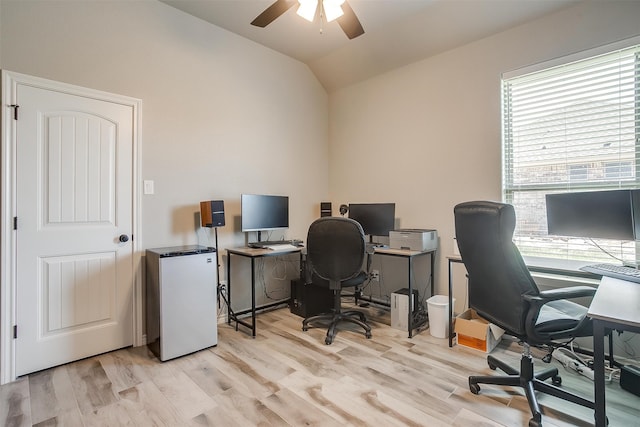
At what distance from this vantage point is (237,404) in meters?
1.91

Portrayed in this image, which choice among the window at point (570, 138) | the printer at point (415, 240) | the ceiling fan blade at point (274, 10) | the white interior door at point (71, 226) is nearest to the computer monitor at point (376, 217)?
the printer at point (415, 240)

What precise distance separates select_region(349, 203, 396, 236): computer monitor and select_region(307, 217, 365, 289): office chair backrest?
87 cm

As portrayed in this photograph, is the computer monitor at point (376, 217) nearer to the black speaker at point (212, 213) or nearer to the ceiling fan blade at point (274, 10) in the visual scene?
the black speaker at point (212, 213)

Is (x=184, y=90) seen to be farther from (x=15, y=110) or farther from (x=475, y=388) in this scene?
(x=475, y=388)

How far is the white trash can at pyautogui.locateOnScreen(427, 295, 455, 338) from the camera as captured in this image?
2.86 meters

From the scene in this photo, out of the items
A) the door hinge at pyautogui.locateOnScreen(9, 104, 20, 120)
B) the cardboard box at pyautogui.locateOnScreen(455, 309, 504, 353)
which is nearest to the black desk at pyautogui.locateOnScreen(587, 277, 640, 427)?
the cardboard box at pyautogui.locateOnScreen(455, 309, 504, 353)

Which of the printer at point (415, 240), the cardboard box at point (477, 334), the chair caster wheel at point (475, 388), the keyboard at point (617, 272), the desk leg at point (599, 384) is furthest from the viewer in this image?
the printer at point (415, 240)

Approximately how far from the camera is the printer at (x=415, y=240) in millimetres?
3086

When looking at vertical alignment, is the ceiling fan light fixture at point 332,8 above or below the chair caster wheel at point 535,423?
above

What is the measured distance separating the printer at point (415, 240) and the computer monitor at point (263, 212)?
1.24 m

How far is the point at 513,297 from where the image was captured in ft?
5.75

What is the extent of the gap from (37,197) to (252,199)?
1.70m

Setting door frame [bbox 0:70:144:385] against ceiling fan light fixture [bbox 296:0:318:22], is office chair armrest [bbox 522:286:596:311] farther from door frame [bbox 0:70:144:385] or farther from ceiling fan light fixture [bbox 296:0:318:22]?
door frame [bbox 0:70:144:385]

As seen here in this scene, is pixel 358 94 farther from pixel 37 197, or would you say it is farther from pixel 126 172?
pixel 37 197
